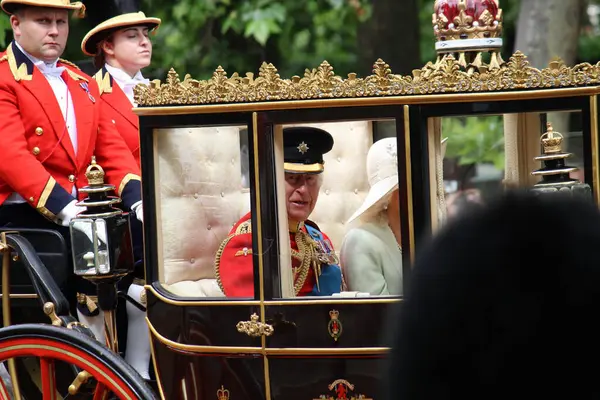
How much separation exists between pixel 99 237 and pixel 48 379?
1.72 ft

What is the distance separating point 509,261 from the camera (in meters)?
1.14

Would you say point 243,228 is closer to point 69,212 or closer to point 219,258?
point 219,258

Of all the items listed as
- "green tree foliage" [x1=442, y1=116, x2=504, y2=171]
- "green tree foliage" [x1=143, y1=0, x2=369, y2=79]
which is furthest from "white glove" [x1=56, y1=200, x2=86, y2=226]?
"green tree foliage" [x1=442, y1=116, x2=504, y2=171]

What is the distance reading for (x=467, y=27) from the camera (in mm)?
3840

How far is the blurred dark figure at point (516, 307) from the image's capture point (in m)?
1.13

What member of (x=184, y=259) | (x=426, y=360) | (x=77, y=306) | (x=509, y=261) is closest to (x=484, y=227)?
(x=509, y=261)

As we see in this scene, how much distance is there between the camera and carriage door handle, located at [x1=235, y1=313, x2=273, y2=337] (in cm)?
376

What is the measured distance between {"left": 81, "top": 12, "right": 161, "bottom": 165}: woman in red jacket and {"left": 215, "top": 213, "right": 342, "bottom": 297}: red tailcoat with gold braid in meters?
1.05

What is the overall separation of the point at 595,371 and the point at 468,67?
2.72m

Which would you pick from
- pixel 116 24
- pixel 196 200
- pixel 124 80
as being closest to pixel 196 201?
pixel 196 200

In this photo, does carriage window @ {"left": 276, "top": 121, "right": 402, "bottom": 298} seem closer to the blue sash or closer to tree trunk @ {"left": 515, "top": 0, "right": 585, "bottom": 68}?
the blue sash

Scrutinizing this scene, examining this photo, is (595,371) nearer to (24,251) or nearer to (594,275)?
(594,275)

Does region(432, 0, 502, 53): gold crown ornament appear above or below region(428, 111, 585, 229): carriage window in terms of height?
above

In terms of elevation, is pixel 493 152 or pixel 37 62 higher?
pixel 37 62
